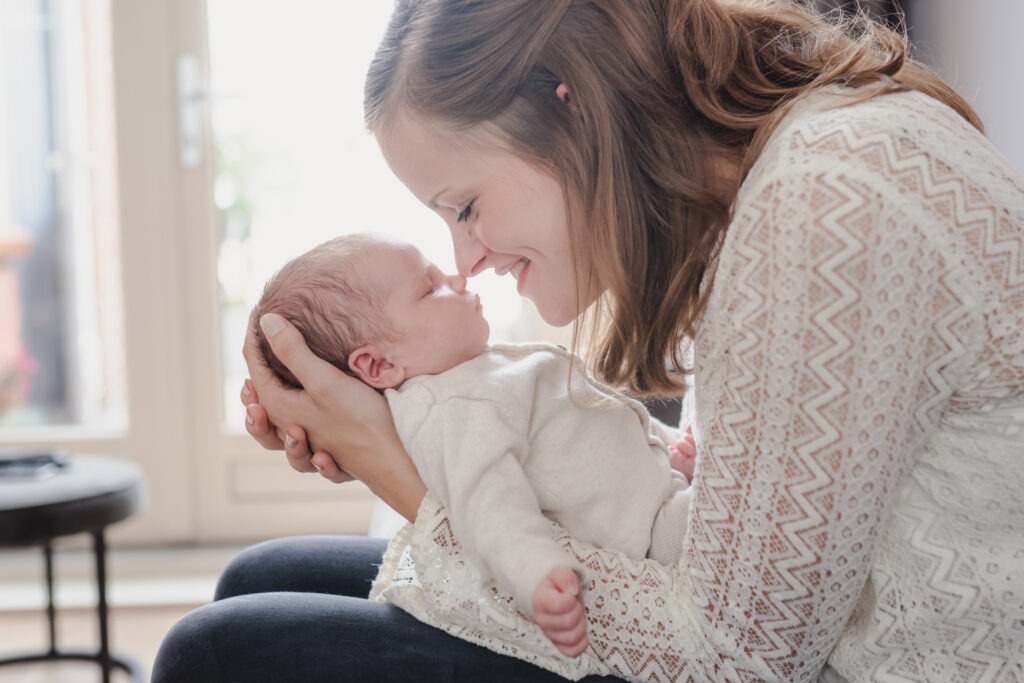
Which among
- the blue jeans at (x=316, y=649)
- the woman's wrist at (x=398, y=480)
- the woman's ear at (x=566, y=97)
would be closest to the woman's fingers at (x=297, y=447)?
the woman's wrist at (x=398, y=480)

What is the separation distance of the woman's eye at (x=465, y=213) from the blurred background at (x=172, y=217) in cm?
203

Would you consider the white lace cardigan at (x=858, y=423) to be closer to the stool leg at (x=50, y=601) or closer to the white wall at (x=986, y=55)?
the white wall at (x=986, y=55)

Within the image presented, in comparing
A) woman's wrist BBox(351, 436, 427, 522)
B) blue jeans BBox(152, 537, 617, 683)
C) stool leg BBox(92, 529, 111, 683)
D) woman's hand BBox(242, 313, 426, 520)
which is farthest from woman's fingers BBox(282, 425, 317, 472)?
stool leg BBox(92, 529, 111, 683)

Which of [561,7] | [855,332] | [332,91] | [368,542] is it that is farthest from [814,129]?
[332,91]

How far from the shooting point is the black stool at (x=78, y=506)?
190 cm

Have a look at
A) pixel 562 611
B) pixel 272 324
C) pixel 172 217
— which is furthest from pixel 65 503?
pixel 172 217

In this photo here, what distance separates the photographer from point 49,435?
3275 millimetres

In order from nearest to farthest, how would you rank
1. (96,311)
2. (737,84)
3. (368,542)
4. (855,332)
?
(855,332)
(737,84)
(368,542)
(96,311)

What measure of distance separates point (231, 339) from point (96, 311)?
43 cm

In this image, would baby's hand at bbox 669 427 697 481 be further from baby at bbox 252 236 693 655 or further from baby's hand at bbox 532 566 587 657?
baby's hand at bbox 532 566 587 657

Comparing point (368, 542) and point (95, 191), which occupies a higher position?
point (95, 191)

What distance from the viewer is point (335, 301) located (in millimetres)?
1219

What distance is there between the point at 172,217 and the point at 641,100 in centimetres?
245

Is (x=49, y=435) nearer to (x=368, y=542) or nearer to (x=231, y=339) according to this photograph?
(x=231, y=339)
